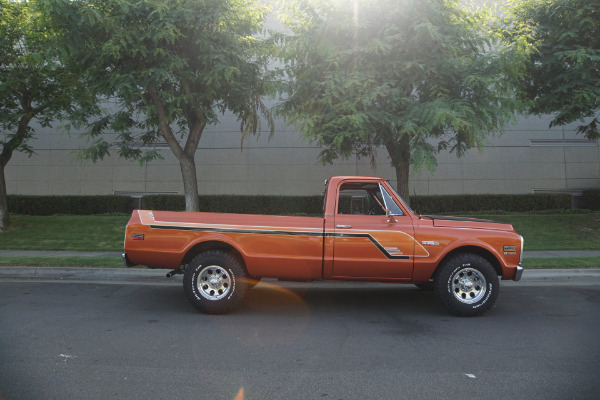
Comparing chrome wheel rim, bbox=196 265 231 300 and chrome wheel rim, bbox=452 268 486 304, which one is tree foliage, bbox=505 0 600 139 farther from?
chrome wheel rim, bbox=196 265 231 300

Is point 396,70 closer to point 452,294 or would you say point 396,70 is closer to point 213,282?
point 452,294

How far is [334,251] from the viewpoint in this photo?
5.99m

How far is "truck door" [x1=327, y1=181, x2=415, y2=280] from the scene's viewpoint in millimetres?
5988

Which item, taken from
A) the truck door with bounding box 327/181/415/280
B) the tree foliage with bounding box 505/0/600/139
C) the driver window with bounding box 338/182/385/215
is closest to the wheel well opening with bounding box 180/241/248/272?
the truck door with bounding box 327/181/415/280

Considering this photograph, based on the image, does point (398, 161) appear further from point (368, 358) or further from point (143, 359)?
point (143, 359)

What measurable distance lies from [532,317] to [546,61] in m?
9.37

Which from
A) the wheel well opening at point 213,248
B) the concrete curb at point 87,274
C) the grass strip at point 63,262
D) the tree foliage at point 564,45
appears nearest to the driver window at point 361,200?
the wheel well opening at point 213,248

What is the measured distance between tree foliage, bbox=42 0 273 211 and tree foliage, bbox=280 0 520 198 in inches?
63.0

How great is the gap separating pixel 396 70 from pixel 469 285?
5898 millimetres

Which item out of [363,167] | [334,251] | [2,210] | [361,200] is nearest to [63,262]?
[334,251]

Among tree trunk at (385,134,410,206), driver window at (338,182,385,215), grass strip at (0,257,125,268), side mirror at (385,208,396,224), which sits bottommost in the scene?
grass strip at (0,257,125,268)

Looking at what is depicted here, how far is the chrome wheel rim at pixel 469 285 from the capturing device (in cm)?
599

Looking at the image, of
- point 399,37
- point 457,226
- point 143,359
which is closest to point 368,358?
point 143,359

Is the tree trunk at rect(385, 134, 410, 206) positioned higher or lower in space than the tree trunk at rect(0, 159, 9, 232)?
higher
